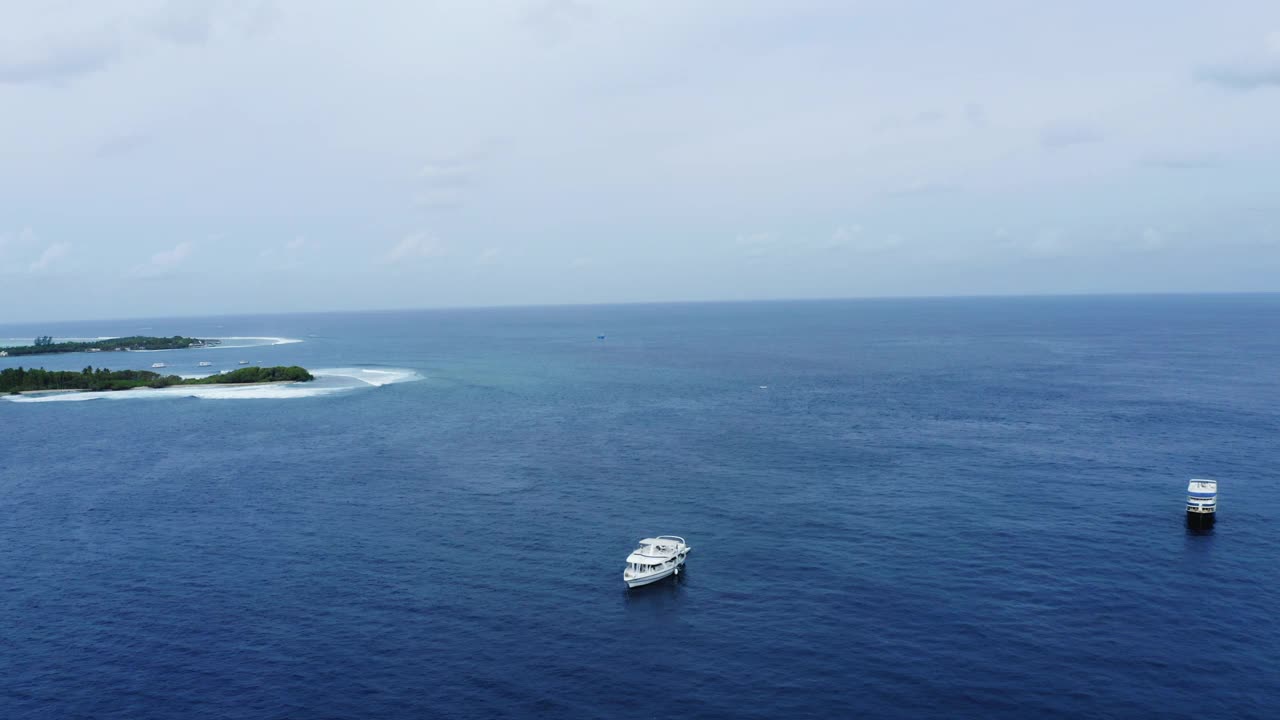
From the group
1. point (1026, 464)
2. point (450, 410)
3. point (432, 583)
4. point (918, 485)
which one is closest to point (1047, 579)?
point (918, 485)

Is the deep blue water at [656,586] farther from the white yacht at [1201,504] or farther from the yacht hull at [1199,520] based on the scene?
the white yacht at [1201,504]

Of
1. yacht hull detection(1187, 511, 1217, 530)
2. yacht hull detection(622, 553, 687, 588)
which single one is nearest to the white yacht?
yacht hull detection(1187, 511, 1217, 530)

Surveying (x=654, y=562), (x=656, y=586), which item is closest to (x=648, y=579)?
(x=656, y=586)

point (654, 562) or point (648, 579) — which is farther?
point (654, 562)

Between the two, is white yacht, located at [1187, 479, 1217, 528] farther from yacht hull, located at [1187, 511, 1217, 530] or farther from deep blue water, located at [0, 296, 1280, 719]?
deep blue water, located at [0, 296, 1280, 719]

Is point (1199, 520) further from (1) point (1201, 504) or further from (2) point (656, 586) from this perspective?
(2) point (656, 586)

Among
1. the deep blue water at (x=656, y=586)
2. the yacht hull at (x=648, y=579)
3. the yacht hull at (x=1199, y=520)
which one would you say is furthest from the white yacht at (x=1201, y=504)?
the yacht hull at (x=648, y=579)
